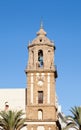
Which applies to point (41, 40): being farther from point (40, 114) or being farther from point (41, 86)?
point (40, 114)

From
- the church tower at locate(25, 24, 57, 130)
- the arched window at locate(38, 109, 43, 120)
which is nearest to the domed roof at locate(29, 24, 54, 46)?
the church tower at locate(25, 24, 57, 130)

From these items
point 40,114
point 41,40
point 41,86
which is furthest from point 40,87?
point 41,40

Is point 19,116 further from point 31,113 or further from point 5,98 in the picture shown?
point 5,98

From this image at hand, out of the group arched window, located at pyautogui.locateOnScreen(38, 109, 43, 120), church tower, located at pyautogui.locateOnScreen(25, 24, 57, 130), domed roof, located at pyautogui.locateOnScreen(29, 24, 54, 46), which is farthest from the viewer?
domed roof, located at pyautogui.locateOnScreen(29, 24, 54, 46)

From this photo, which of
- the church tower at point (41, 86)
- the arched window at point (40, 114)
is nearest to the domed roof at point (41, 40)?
the church tower at point (41, 86)

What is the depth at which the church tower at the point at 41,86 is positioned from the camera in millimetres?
69312

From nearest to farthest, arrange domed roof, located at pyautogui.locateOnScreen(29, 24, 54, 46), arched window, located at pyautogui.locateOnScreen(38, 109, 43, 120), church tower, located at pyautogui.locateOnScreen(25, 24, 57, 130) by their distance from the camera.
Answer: church tower, located at pyautogui.locateOnScreen(25, 24, 57, 130) < arched window, located at pyautogui.locateOnScreen(38, 109, 43, 120) < domed roof, located at pyautogui.locateOnScreen(29, 24, 54, 46)

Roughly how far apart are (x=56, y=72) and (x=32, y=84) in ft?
13.2

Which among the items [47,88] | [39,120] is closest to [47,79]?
[47,88]

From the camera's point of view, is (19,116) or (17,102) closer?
(19,116)

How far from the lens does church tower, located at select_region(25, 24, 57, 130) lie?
227 feet

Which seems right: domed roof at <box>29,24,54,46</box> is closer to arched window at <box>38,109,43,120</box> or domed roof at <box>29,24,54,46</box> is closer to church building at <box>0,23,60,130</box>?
church building at <box>0,23,60,130</box>

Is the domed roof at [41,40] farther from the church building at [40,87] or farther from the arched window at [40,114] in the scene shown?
the arched window at [40,114]

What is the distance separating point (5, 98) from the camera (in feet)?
247
